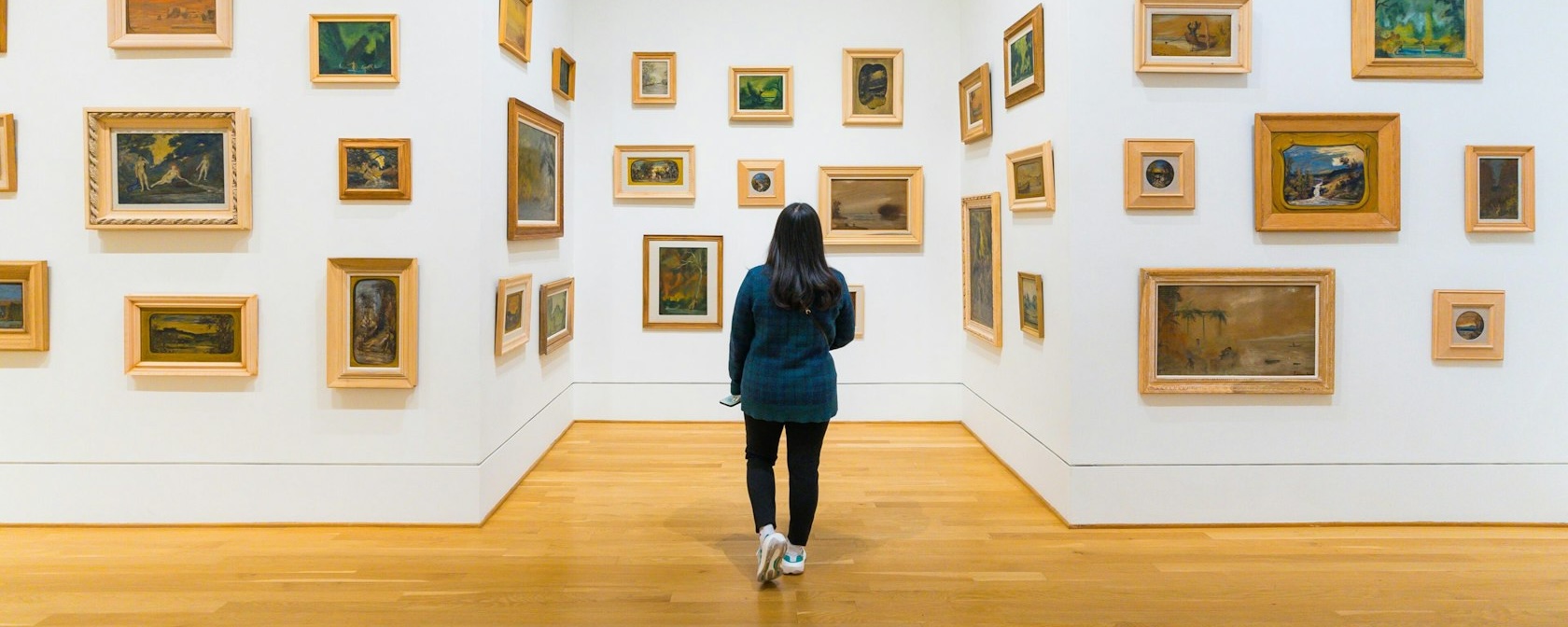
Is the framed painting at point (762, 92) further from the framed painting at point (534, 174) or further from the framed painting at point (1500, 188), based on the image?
the framed painting at point (1500, 188)

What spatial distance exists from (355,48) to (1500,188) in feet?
23.3

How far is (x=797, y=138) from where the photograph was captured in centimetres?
931

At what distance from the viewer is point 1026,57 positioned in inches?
270

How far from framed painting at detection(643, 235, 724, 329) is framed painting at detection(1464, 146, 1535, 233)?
589cm

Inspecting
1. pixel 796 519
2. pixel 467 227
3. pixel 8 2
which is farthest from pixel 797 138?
pixel 8 2

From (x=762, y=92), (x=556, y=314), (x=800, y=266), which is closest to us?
(x=800, y=266)

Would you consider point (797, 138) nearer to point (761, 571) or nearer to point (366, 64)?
point (366, 64)

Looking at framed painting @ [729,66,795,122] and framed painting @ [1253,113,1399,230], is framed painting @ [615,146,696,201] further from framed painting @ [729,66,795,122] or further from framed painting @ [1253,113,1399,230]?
framed painting @ [1253,113,1399,230]

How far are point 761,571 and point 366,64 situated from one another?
3880mm

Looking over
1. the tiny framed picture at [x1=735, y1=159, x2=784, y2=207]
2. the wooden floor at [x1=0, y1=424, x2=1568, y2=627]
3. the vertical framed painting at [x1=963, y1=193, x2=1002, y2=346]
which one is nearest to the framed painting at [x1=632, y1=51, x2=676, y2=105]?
the tiny framed picture at [x1=735, y1=159, x2=784, y2=207]

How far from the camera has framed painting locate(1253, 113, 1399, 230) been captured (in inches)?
233

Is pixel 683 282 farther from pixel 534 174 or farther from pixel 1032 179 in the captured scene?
pixel 1032 179

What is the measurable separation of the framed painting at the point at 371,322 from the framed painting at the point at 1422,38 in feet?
19.7

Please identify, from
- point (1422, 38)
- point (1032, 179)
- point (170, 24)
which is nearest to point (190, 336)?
point (170, 24)
